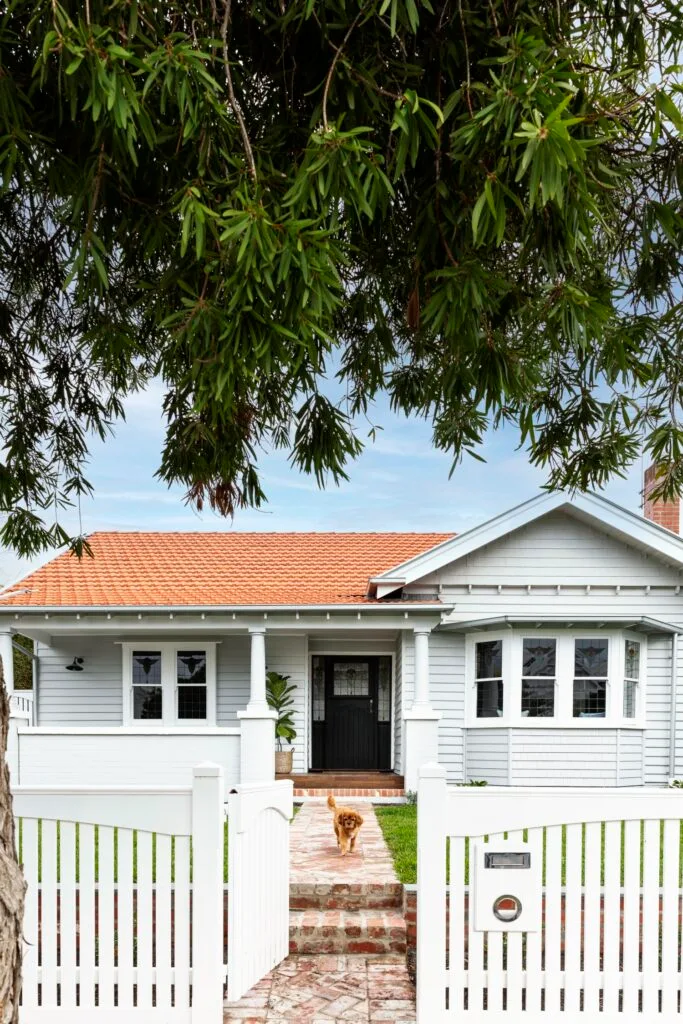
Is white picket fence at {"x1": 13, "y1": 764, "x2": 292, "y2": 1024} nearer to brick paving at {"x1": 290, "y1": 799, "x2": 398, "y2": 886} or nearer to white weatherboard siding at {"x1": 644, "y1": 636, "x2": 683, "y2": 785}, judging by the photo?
brick paving at {"x1": 290, "y1": 799, "x2": 398, "y2": 886}

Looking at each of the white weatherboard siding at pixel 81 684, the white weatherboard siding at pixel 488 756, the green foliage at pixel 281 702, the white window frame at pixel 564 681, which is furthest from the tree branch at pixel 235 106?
the white weatherboard siding at pixel 81 684

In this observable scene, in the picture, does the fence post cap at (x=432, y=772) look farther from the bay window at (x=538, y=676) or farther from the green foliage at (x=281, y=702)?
the green foliage at (x=281, y=702)

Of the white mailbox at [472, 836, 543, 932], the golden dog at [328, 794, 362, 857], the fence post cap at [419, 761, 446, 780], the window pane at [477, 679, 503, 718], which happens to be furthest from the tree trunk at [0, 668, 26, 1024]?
the window pane at [477, 679, 503, 718]

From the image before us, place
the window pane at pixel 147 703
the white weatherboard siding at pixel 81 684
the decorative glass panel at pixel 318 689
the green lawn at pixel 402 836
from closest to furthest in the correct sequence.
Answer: the green lawn at pixel 402 836 < the window pane at pixel 147 703 < the white weatherboard siding at pixel 81 684 < the decorative glass panel at pixel 318 689

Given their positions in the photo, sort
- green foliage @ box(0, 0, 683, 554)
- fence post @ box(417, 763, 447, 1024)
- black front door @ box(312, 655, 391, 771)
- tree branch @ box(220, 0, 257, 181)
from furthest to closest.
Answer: black front door @ box(312, 655, 391, 771) < fence post @ box(417, 763, 447, 1024) < tree branch @ box(220, 0, 257, 181) < green foliage @ box(0, 0, 683, 554)

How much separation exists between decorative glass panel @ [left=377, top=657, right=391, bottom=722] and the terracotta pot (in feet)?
7.29

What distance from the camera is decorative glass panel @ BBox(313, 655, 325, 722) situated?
1702 cm

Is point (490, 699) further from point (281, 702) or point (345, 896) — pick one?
point (345, 896)

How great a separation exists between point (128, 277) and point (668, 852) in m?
3.93

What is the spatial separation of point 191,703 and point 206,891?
480 inches

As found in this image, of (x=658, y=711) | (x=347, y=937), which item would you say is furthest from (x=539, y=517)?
(x=347, y=937)

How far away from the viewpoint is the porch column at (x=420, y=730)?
555 inches

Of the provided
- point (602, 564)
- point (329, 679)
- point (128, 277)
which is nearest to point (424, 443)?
point (128, 277)

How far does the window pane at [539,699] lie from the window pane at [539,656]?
0.18m
